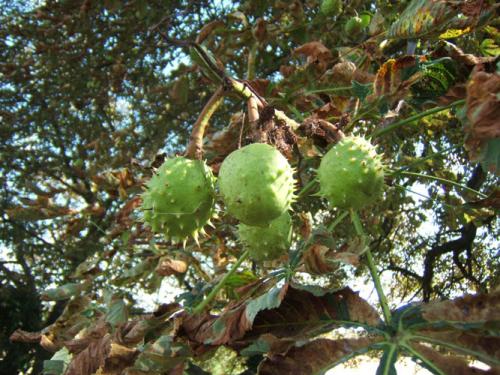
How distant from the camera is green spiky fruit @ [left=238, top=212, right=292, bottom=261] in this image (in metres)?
1.41

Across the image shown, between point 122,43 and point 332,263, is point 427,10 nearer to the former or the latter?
point 332,263

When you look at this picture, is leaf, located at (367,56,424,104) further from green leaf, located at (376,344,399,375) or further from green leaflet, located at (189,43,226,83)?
green leaf, located at (376,344,399,375)

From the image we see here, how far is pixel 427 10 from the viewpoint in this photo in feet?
4.10

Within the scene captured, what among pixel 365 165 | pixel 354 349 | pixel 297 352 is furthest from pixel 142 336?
pixel 365 165

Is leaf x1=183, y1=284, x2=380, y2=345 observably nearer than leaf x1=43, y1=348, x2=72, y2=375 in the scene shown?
Yes

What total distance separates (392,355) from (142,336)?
0.63 meters

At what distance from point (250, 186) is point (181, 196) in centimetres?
20

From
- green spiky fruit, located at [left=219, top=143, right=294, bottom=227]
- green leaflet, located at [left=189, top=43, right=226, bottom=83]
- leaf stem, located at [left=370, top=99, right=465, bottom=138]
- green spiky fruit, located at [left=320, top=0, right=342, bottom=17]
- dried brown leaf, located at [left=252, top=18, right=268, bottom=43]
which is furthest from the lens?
green spiky fruit, located at [left=320, top=0, right=342, bottom=17]

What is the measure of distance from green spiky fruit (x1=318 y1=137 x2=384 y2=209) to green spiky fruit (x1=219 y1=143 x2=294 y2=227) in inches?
5.7

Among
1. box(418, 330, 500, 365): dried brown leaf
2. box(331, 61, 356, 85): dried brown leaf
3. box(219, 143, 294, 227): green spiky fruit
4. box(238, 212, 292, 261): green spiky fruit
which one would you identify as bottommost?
box(418, 330, 500, 365): dried brown leaf

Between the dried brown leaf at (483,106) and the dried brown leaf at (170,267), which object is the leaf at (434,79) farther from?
the dried brown leaf at (170,267)

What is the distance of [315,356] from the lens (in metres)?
1.02

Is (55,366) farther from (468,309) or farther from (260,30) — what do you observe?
(260,30)

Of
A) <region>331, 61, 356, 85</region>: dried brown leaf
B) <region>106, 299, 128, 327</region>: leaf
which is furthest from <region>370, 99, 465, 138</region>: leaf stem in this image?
<region>106, 299, 128, 327</region>: leaf
